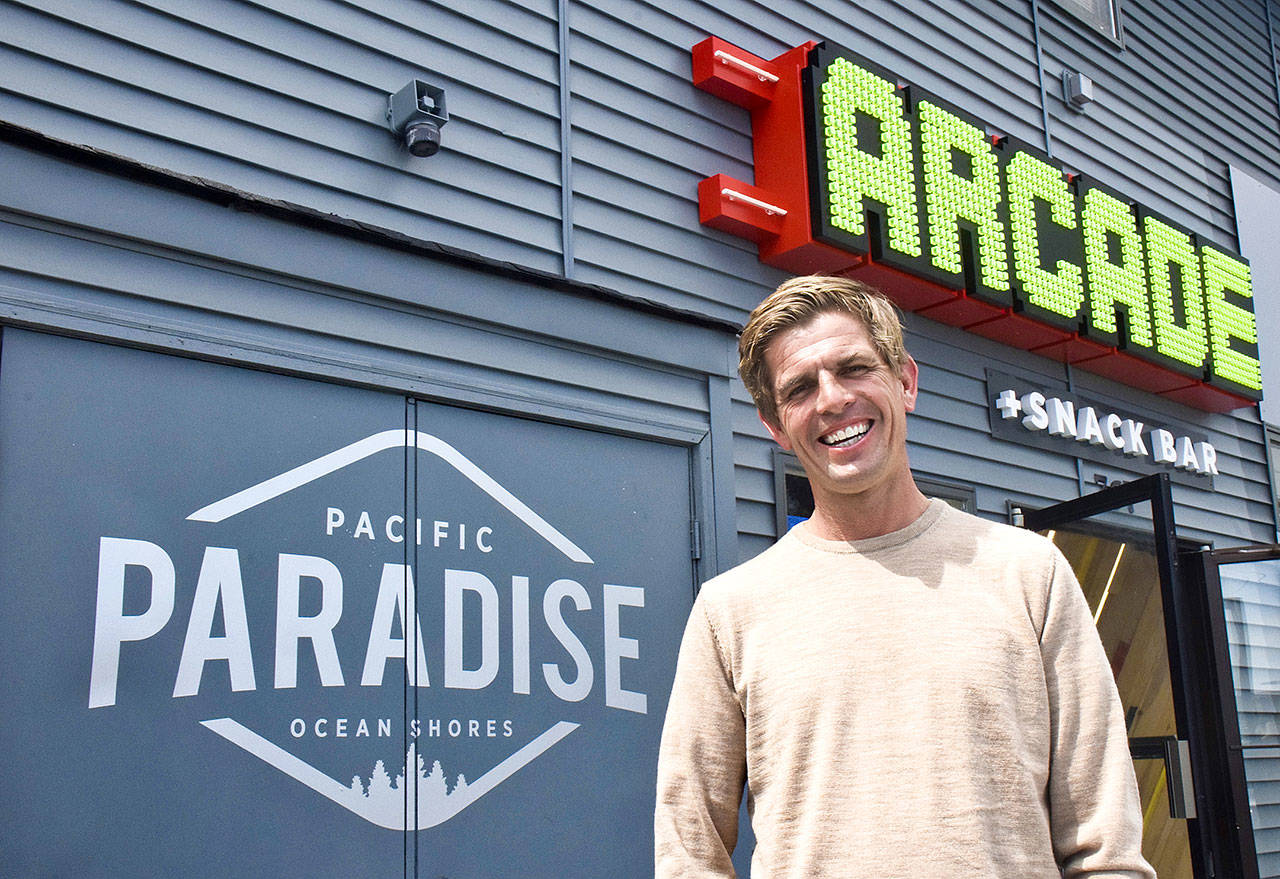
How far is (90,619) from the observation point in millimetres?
2982

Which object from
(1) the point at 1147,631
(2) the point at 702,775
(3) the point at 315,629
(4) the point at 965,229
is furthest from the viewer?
(1) the point at 1147,631

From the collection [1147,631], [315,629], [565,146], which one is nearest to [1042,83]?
[1147,631]

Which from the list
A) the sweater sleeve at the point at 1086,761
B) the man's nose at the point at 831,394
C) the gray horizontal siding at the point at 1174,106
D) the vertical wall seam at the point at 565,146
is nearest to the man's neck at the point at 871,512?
the man's nose at the point at 831,394

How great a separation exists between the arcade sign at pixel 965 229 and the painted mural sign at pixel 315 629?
5.46ft

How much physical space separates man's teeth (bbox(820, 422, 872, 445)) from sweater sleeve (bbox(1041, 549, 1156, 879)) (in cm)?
38

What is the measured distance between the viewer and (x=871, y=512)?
6.31ft

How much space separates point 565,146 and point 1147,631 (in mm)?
3824

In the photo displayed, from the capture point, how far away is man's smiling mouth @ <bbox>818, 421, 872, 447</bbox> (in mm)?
1923

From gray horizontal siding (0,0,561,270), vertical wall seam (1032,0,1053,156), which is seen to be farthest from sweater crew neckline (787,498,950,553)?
vertical wall seam (1032,0,1053,156)

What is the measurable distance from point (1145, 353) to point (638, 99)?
3533 millimetres

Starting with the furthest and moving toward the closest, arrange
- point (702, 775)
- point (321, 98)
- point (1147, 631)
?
point (1147, 631) < point (321, 98) < point (702, 775)

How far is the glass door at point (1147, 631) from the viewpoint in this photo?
526 cm

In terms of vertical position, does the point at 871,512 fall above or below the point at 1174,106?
below

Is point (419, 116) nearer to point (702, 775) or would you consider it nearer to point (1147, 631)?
point (702, 775)
